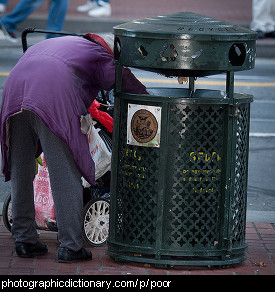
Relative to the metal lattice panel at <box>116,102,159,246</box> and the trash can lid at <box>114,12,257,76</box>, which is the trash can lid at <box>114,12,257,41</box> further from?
the metal lattice panel at <box>116,102,159,246</box>

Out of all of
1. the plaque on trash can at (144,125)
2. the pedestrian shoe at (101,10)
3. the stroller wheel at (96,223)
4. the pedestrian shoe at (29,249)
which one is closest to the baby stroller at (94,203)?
the stroller wheel at (96,223)

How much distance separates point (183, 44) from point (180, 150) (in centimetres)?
64

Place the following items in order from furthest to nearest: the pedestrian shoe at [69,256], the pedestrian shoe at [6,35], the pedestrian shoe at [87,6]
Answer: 1. the pedestrian shoe at [87,6]
2. the pedestrian shoe at [6,35]
3. the pedestrian shoe at [69,256]

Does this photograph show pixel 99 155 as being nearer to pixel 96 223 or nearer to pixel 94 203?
pixel 94 203

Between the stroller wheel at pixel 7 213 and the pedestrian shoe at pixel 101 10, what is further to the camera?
the pedestrian shoe at pixel 101 10

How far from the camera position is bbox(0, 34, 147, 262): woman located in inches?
217

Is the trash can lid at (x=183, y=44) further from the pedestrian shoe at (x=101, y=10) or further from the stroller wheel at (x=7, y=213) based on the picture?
the pedestrian shoe at (x=101, y=10)

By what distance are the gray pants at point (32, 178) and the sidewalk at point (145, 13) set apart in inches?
457

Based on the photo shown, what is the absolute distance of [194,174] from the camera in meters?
5.54

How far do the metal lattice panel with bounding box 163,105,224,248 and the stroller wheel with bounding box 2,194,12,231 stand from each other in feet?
4.28

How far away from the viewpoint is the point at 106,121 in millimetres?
6273

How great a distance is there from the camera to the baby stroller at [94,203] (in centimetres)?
614

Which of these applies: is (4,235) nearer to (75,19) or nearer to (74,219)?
(74,219)
